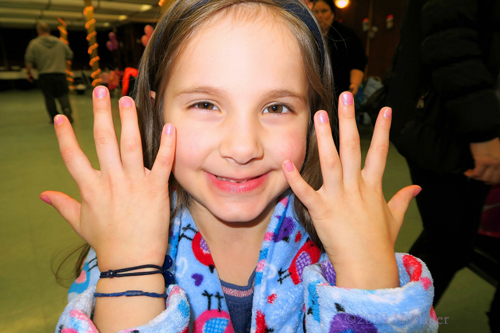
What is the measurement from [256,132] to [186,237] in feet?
1.14

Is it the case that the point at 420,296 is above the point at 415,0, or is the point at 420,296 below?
below

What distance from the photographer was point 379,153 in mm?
677

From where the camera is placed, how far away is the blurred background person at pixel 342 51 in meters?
2.03

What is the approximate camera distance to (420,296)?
23.3 inches

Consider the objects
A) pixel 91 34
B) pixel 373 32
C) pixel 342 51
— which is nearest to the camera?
pixel 342 51

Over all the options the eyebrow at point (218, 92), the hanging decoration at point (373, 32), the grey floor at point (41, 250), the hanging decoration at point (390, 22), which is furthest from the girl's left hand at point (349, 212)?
the hanging decoration at point (373, 32)

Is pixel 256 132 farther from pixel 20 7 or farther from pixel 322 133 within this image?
pixel 20 7

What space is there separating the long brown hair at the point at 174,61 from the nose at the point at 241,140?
0.23 m

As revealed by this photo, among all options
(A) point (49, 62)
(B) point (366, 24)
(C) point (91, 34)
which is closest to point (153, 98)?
(A) point (49, 62)

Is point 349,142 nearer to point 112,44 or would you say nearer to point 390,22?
point 390,22

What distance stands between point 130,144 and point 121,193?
0.09 meters

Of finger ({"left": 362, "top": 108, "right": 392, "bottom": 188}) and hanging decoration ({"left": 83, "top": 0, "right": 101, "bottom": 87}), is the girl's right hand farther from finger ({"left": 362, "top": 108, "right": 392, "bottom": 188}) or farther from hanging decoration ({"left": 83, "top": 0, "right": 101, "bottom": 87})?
hanging decoration ({"left": 83, "top": 0, "right": 101, "bottom": 87})

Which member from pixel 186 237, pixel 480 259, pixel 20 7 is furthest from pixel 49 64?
pixel 20 7

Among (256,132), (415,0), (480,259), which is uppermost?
(415,0)
